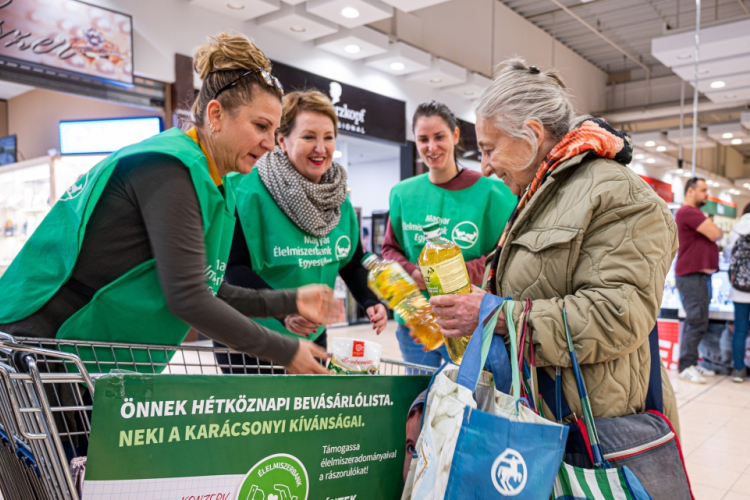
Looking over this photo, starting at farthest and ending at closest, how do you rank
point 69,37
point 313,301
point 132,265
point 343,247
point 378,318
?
point 69,37 → point 343,247 → point 378,318 → point 313,301 → point 132,265

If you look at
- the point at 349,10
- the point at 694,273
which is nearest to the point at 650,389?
the point at 694,273

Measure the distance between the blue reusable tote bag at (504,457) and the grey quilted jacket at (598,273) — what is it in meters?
0.17

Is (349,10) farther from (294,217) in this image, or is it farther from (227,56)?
(227,56)

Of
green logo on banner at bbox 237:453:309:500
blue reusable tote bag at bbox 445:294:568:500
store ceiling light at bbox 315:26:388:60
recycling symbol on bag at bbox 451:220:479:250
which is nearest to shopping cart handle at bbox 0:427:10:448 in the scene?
green logo on banner at bbox 237:453:309:500

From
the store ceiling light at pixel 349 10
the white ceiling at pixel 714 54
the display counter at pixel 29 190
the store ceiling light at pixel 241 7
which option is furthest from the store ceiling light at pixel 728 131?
the display counter at pixel 29 190

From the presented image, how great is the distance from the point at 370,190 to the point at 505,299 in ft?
37.3

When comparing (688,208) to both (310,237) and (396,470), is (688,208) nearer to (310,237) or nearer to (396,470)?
(310,237)

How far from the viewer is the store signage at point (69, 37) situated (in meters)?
4.86

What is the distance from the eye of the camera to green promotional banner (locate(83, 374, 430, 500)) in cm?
99

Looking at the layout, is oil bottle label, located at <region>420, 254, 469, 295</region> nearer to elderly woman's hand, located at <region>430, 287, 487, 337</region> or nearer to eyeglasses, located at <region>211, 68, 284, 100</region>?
elderly woman's hand, located at <region>430, 287, 487, 337</region>

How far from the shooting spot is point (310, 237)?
7.00 feet

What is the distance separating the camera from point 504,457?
41.5 inches

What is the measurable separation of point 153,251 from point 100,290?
145 millimetres

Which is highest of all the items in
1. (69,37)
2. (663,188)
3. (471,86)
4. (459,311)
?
(471,86)
